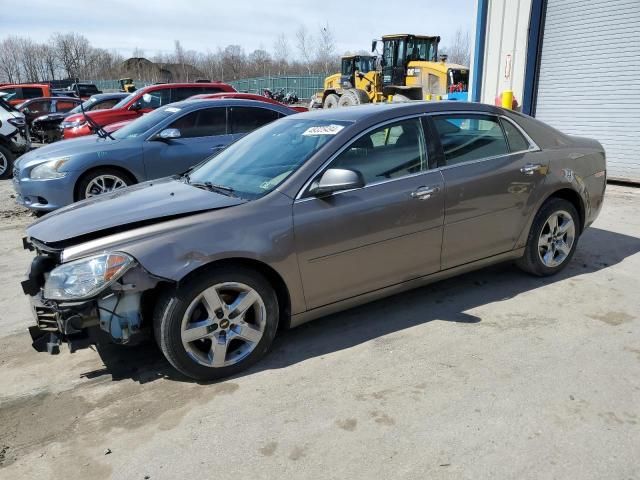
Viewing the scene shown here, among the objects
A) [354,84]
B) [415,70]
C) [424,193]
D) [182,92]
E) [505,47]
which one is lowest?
[424,193]

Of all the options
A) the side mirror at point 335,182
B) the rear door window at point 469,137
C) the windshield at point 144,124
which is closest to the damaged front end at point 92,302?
the side mirror at point 335,182

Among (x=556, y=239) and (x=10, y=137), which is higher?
(x=10, y=137)

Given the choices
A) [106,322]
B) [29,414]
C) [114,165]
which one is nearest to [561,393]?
[106,322]

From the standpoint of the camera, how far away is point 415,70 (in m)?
17.8

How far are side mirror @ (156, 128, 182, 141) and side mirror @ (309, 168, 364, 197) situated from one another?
4074 millimetres

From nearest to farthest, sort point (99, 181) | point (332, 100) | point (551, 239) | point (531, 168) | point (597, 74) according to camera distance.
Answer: point (531, 168)
point (551, 239)
point (99, 181)
point (597, 74)
point (332, 100)

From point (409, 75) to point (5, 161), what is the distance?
41.6 ft

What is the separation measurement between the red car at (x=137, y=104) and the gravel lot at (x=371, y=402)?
25.2ft

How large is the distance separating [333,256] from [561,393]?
1.55 meters

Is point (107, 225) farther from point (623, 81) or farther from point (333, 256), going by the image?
point (623, 81)

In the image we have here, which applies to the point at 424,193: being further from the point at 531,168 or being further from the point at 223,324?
the point at 223,324

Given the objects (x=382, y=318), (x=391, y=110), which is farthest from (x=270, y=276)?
(x=391, y=110)

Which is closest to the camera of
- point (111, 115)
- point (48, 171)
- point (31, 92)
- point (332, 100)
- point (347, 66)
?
point (48, 171)

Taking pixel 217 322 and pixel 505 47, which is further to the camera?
pixel 505 47
